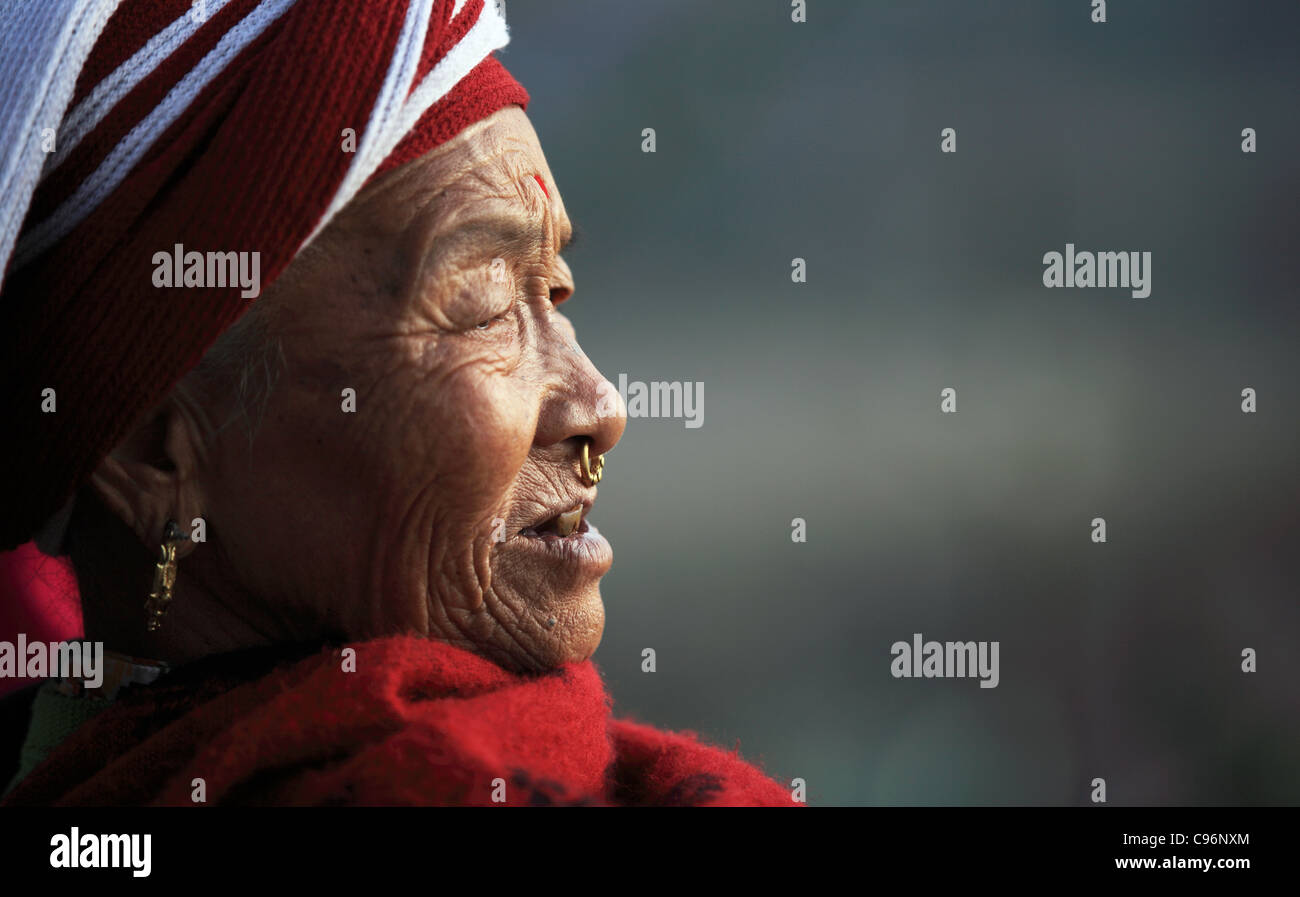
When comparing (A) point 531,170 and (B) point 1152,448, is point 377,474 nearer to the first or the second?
(A) point 531,170

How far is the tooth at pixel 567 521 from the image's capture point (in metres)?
1.42

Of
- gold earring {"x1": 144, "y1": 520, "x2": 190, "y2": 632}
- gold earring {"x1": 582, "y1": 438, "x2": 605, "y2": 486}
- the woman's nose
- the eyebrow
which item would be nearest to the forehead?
the eyebrow

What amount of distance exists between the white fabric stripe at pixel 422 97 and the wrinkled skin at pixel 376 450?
5 centimetres

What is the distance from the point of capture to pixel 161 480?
1.30m

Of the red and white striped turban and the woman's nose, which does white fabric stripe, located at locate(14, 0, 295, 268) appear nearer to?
the red and white striped turban

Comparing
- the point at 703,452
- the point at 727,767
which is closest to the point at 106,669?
the point at 727,767

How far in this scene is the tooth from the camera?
4.67 feet

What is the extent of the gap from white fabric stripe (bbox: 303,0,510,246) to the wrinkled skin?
0.15 ft

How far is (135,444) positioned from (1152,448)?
3.56m

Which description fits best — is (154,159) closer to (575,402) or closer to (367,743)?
(575,402)

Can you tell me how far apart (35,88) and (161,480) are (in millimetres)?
477

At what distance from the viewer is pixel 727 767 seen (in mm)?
1402

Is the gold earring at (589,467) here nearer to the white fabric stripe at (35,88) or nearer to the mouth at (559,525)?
the mouth at (559,525)

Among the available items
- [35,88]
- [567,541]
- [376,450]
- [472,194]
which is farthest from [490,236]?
[35,88]
